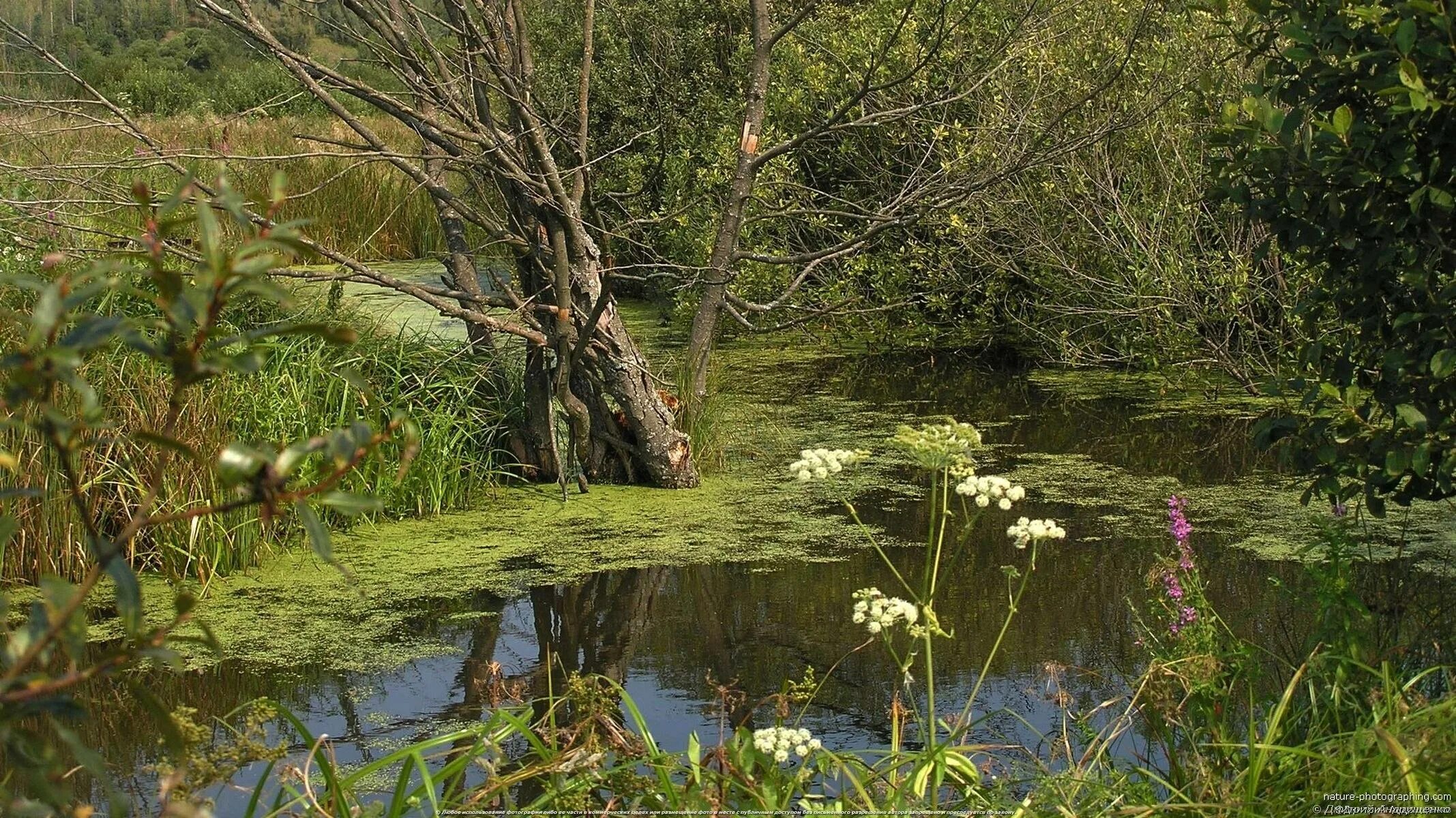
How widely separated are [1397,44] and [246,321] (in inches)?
208

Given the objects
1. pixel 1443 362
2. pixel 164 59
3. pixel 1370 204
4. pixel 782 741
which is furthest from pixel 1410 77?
pixel 164 59

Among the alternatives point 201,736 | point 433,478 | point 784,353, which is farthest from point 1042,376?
point 201,736

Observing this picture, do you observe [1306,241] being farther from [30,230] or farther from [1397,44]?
[30,230]

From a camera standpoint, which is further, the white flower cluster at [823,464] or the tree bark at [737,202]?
the tree bark at [737,202]

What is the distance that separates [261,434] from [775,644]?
2.35 m

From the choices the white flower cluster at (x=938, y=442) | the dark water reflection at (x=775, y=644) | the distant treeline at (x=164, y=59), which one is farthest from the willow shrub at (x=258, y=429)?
the distant treeline at (x=164, y=59)

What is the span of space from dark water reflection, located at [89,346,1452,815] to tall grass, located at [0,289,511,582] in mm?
641

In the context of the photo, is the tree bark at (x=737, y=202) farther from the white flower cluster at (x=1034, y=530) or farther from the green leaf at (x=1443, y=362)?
the green leaf at (x=1443, y=362)

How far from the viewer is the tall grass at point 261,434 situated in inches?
193

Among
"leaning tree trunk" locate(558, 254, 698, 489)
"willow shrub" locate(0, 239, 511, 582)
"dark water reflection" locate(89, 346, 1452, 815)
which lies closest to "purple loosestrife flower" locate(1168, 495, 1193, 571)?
"dark water reflection" locate(89, 346, 1452, 815)

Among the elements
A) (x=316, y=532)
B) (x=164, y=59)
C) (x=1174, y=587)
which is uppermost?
(x=164, y=59)

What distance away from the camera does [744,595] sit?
4.89 meters

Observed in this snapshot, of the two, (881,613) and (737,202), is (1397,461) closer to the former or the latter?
(881,613)

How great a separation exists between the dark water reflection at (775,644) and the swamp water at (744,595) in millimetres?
11
